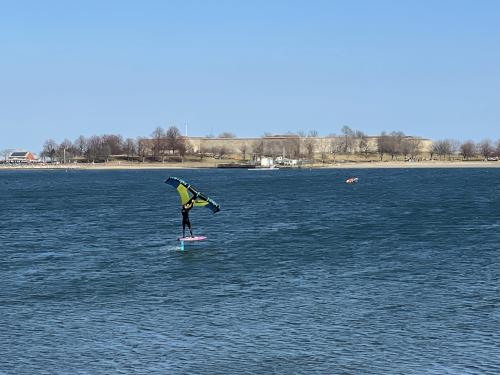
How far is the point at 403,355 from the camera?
24.2m

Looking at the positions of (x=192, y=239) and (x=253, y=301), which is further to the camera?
(x=192, y=239)

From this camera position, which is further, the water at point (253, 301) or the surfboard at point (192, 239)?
the surfboard at point (192, 239)

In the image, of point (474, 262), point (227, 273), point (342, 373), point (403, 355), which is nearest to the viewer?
point (342, 373)

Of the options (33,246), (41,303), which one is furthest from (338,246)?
(41,303)

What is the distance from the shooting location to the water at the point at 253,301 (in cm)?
2406

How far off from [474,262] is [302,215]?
37.9m

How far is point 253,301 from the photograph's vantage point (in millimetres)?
32406

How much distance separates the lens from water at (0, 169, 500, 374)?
2406 centimetres

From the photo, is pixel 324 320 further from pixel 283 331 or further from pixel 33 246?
pixel 33 246

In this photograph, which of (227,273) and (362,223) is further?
(362,223)

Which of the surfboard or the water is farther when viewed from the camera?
the surfboard

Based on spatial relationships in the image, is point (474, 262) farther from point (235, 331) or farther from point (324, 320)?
point (235, 331)

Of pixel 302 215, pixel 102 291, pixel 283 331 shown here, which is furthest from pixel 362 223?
pixel 283 331

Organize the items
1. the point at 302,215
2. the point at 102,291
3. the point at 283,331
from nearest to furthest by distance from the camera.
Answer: the point at 283,331 → the point at 102,291 → the point at 302,215
